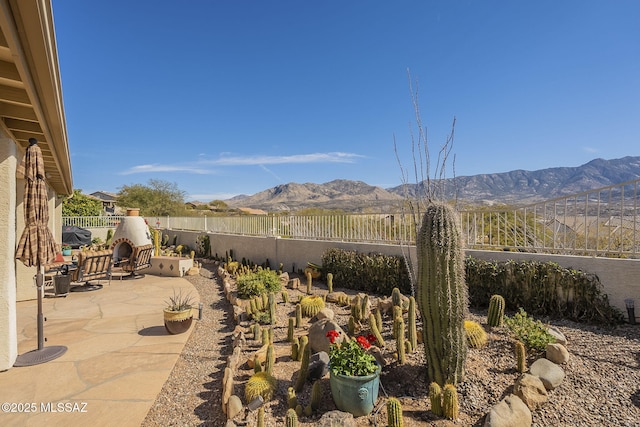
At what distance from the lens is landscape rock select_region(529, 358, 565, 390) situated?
3.10 metres

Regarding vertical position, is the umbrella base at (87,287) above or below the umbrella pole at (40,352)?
below

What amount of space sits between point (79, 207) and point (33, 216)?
27340 mm

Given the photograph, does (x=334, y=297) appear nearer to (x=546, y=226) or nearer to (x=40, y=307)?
(x=546, y=226)

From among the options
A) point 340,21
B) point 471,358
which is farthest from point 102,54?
point 471,358

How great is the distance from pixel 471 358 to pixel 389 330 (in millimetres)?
1339

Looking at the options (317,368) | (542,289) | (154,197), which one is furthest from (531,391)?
(154,197)

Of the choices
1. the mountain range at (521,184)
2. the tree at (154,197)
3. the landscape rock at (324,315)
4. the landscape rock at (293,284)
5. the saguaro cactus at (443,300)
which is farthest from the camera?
the mountain range at (521,184)

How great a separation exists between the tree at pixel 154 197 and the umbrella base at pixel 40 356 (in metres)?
35.2

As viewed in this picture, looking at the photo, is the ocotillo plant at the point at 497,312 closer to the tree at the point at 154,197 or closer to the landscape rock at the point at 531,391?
the landscape rock at the point at 531,391

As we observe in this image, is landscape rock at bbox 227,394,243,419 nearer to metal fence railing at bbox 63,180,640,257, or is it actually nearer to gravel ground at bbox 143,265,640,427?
gravel ground at bbox 143,265,640,427

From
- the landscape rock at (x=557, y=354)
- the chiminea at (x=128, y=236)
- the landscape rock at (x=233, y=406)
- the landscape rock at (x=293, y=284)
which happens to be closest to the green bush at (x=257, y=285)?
the landscape rock at (x=293, y=284)

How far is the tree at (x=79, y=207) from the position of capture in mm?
24969

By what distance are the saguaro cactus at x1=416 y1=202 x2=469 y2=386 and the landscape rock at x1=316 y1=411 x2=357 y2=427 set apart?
44.2 inches

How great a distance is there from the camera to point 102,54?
10.5m
